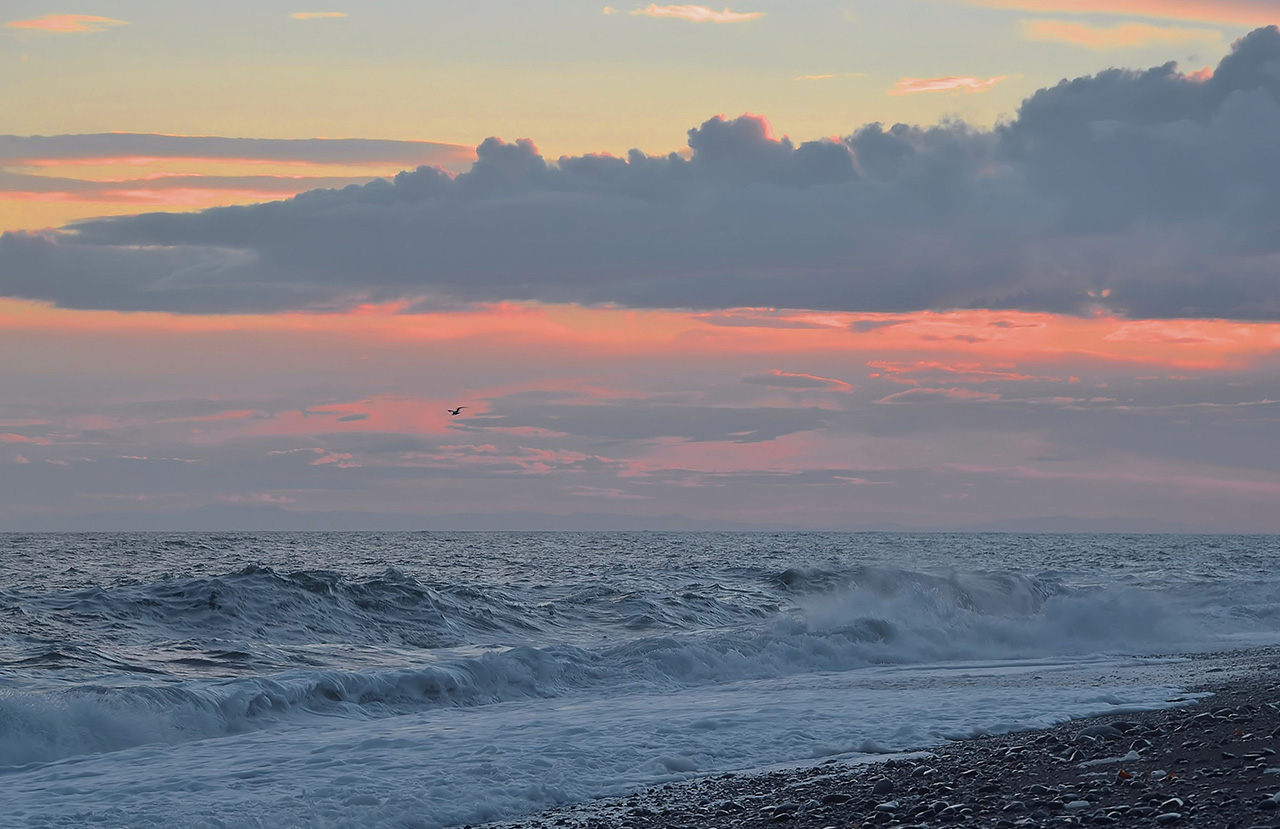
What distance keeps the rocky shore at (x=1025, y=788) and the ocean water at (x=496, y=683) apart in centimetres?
88

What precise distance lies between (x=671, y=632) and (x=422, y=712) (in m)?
10.0

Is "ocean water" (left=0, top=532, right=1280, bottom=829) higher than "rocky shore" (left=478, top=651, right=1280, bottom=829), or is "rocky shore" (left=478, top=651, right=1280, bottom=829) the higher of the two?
"rocky shore" (left=478, top=651, right=1280, bottom=829)

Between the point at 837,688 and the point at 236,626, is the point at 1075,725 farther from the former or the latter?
the point at 236,626

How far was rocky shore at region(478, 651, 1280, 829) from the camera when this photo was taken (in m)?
8.23

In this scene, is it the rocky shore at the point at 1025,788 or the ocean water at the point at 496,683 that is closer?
the rocky shore at the point at 1025,788

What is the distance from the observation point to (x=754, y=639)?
2219 centimetres

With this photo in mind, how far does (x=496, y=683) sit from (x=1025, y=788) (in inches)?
379

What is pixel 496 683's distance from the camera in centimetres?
1730

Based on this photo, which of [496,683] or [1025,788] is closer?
[1025,788]

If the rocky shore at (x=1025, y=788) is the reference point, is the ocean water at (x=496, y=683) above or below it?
below

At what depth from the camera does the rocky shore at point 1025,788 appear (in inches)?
324

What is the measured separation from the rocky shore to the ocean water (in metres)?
0.88

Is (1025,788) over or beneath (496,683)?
over

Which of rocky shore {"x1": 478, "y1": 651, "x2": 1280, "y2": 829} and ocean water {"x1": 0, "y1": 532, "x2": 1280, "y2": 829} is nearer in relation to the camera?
rocky shore {"x1": 478, "y1": 651, "x2": 1280, "y2": 829}
